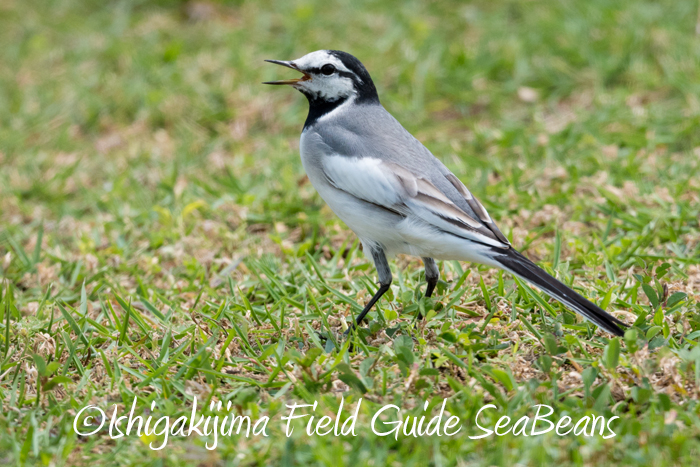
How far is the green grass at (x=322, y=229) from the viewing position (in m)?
3.25

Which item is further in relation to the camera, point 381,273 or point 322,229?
point 322,229

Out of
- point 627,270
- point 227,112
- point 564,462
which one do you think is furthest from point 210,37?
point 564,462

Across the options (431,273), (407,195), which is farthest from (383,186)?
(431,273)

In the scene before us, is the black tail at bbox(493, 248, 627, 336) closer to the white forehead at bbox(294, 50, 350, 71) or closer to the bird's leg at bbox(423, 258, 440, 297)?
the bird's leg at bbox(423, 258, 440, 297)

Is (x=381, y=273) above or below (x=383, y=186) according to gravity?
below

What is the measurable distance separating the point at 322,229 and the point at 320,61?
1.48 m

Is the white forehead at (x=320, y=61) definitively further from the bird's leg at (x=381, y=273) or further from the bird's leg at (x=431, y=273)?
the bird's leg at (x=431, y=273)

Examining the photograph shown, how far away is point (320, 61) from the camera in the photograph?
172 inches

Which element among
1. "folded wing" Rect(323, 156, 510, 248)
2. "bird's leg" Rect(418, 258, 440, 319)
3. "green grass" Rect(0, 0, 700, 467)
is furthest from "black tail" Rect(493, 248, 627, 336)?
"bird's leg" Rect(418, 258, 440, 319)

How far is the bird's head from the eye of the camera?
4.36m

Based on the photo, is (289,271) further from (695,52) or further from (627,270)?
(695,52)

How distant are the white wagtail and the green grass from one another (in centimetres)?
36

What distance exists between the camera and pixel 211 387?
11.5 ft

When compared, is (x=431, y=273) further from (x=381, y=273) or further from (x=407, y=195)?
(x=407, y=195)
